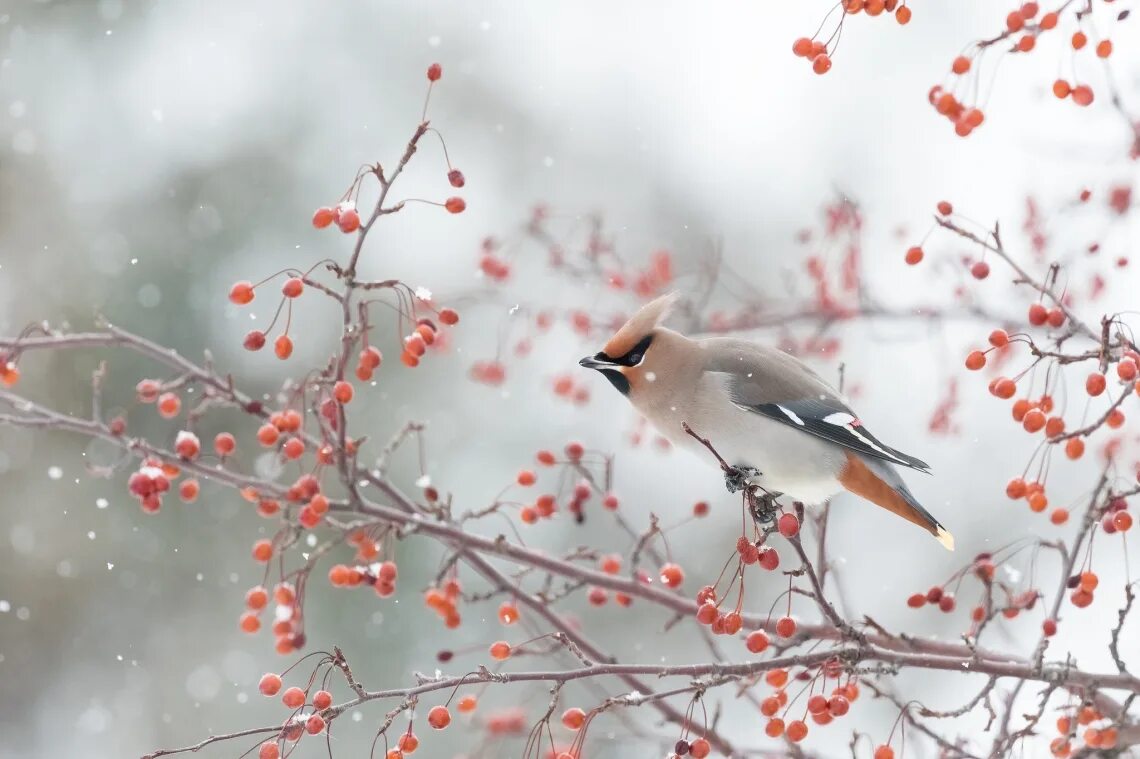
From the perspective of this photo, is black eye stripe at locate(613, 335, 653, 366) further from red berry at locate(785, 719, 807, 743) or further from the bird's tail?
red berry at locate(785, 719, 807, 743)

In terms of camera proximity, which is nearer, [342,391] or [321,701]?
[321,701]

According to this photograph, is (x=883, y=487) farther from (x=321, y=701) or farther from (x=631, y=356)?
(x=321, y=701)

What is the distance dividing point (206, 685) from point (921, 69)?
6.28 m

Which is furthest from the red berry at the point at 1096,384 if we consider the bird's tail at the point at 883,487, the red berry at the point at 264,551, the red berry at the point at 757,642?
the red berry at the point at 264,551

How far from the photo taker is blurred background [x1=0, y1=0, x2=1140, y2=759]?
21.0 feet

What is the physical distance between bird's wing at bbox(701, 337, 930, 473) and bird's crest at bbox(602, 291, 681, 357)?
0.80ft

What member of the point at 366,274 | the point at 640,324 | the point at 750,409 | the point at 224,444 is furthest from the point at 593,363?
the point at 366,274

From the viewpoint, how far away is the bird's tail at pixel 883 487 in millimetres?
2689

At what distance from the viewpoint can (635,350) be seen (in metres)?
2.94

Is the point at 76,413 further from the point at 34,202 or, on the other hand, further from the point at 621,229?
the point at 621,229

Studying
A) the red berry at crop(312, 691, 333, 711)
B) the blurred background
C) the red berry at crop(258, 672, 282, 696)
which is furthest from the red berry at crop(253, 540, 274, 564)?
the blurred background

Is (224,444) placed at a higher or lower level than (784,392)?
lower

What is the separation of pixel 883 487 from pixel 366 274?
472 centimetres

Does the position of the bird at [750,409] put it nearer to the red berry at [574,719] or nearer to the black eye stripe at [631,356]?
the black eye stripe at [631,356]
